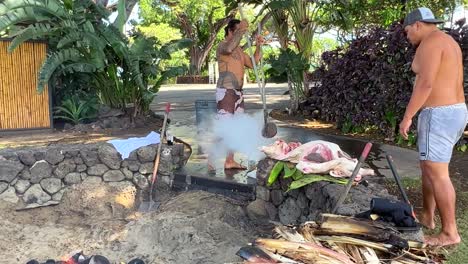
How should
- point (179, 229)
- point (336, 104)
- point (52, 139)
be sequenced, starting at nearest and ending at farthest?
point (179, 229)
point (52, 139)
point (336, 104)

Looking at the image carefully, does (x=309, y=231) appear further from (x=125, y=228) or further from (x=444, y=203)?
(x=125, y=228)

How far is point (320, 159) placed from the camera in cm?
460

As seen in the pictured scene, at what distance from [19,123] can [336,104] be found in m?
6.05

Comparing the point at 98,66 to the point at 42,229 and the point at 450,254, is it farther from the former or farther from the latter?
the point at 450,254

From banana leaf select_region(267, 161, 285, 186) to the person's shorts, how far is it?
1.60 m

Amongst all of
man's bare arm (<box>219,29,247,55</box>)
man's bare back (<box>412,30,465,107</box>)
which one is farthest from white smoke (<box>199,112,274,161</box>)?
man's bare back (<box>412,30,465,107</box>)

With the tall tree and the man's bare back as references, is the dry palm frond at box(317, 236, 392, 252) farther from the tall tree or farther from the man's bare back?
the tall tree

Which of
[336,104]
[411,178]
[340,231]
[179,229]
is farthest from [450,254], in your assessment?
[336,104]

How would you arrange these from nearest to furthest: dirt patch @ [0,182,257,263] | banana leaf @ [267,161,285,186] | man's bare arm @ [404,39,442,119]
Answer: man's bare arm @ [404,39,442,119]
dirt patch @ [0,182,257,263]
banana leaf @ [267,161,285,186]

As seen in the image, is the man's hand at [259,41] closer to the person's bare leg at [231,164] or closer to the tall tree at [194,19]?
the person's bare leg at [231,164]

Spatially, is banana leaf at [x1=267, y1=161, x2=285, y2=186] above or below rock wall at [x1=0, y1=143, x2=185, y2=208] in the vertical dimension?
above

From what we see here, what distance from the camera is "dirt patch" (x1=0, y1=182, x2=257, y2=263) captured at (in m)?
4.82

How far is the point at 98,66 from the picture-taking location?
8492 millimetres

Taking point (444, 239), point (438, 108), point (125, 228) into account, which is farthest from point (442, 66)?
point (125, 228)
